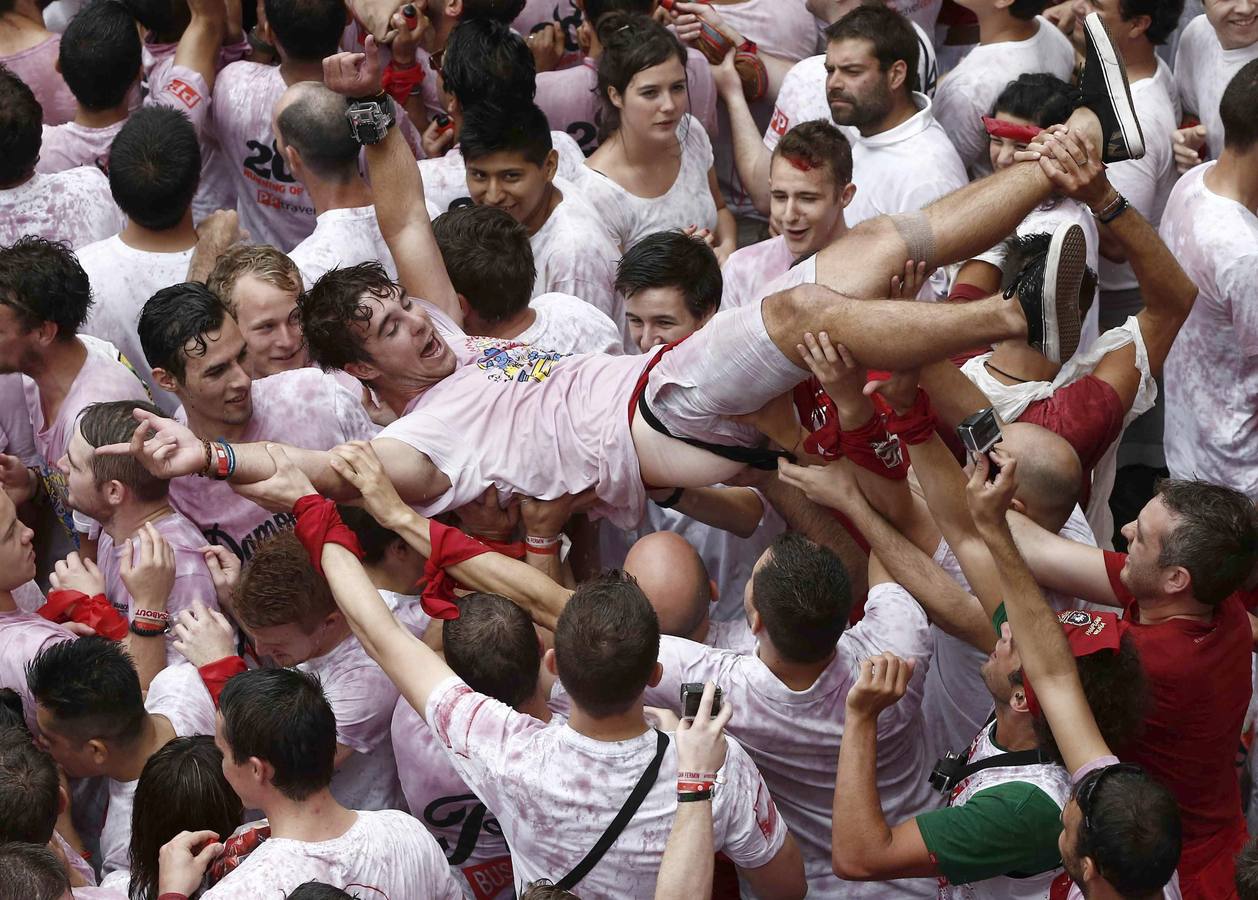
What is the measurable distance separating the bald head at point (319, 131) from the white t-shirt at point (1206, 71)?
3.09 meters

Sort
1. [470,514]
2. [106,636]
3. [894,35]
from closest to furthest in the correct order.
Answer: [106,636] → [470,514] → [894,35]

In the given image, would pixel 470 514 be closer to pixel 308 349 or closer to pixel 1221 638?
pixel 308 349

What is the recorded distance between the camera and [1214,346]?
5508mm

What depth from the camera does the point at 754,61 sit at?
21.9 ft

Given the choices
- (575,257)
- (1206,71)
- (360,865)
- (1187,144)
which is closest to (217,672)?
(360,865)

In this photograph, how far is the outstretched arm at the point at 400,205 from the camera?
498 centimetres

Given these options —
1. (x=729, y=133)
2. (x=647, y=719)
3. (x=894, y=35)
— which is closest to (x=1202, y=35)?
(x=894, y=35)

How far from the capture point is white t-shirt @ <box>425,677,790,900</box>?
3.33m

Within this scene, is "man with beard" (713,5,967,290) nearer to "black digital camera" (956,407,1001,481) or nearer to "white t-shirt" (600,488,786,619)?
"white t-shirt" (600,488,786,619)

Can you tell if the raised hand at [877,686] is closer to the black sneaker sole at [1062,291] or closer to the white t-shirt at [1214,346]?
the black sneaker sole at [1062,291]

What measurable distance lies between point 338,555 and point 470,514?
0.81m

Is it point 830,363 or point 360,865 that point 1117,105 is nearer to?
point 830,363

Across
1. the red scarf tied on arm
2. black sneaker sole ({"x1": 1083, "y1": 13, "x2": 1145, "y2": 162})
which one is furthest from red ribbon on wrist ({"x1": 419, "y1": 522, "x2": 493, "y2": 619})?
black sneaker sole ({"x1": 1083, "y1": 13, "x2": 1145, "y2": 162})

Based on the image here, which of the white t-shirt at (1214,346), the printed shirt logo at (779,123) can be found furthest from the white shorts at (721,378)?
the printed shirt logo at (779,123)
